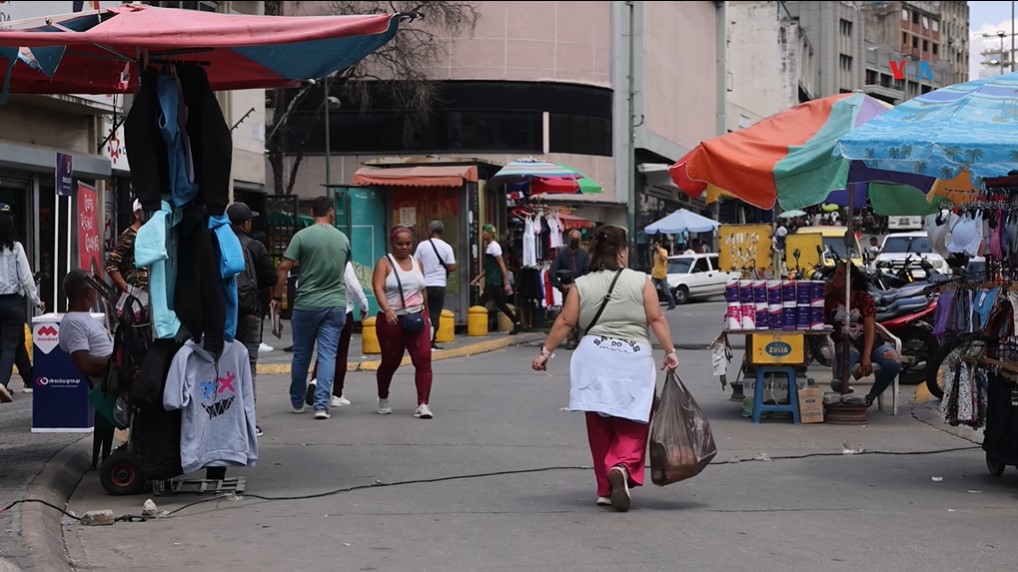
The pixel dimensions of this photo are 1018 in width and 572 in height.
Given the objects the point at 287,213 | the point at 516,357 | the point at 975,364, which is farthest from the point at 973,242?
the point at 287,213

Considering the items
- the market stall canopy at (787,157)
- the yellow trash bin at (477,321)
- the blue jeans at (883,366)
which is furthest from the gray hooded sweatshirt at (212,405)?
the yellow trash bin at (477,321)

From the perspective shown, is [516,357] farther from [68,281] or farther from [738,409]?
[68,281]

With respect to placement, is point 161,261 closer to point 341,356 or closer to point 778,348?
point 341,356

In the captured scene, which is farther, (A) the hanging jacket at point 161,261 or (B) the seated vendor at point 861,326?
(B) the seated vendor at point 861,326

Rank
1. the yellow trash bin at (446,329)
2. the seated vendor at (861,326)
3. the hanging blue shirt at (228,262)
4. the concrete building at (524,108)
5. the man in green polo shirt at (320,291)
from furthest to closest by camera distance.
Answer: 1. the concrete building at (524,108)
2. the yellow trash bin at (446,329)
3. the seated vendor at (861,326)
4. the man in green polo shirt at (320,291)
5. the hanging blue shirt at (228,262)

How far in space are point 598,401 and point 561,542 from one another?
1.21m

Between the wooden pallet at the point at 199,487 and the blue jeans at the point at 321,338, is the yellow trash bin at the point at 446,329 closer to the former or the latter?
the blue jeans at the point at 321,338

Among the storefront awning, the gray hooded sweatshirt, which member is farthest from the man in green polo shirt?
the storefront awning

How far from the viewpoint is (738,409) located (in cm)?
1335

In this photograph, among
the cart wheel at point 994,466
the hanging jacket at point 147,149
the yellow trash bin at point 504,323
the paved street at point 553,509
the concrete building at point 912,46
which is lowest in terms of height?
the paved street at point 553,509

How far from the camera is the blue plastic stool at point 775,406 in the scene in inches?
484

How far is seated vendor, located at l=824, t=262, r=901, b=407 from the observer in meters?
12.5

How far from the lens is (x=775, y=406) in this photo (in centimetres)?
1240

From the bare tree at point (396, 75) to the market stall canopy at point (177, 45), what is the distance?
2818 cm
